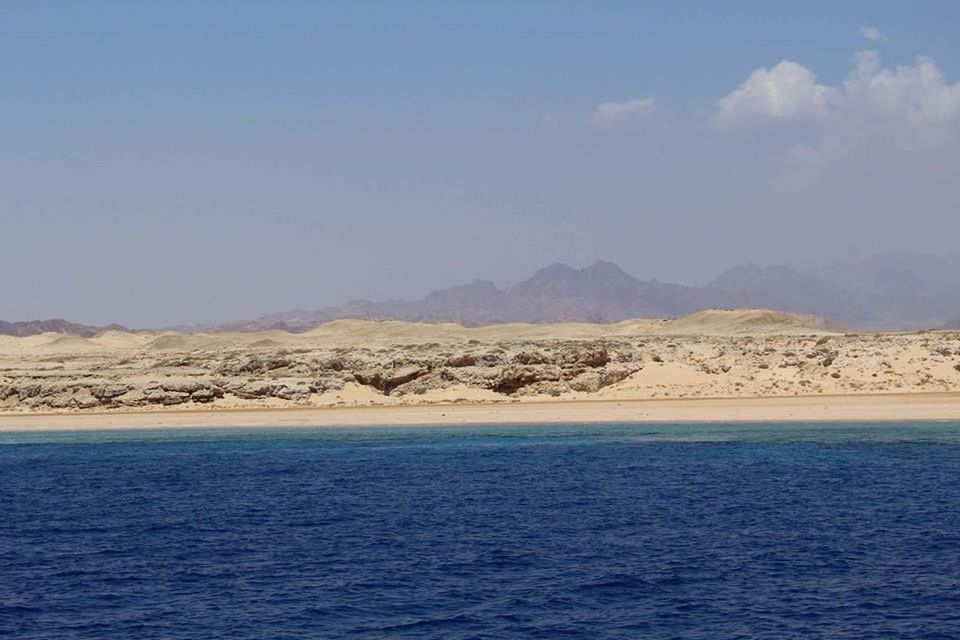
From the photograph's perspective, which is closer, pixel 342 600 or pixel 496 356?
pixel 342 600

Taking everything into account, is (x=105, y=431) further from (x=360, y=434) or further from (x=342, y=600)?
(x=342, y=600)

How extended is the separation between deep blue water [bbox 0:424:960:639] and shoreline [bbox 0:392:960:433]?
869 centimetres

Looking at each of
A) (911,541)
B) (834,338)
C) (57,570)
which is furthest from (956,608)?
(834,338)

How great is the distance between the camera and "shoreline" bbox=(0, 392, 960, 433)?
176 ft

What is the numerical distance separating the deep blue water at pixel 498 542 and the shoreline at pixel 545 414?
8.69 meters

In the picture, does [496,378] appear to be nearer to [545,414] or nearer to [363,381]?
[545,414]

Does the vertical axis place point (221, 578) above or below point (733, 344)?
below

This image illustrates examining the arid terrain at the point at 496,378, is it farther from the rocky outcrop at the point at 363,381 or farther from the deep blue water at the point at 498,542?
the deep blue water at the point at 498,542

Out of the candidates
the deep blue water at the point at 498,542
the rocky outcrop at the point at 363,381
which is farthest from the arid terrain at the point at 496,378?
the deep blue water at the point at 498,542

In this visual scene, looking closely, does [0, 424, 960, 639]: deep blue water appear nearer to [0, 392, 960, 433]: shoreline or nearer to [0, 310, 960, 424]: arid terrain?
[0, 392, 960, 433]: shoreline

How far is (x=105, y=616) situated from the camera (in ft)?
65.7

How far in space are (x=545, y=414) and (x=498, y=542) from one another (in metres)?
32.1

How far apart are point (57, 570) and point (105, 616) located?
4.62 metres

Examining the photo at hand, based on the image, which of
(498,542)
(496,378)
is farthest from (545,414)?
(498,542)
